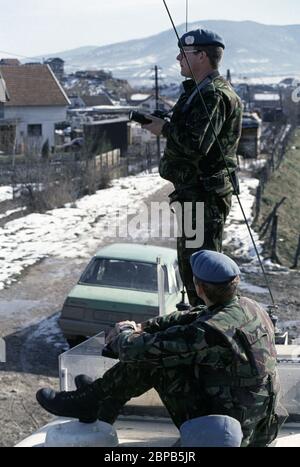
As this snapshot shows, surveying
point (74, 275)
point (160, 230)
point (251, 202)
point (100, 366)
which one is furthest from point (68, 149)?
point (100, 366)

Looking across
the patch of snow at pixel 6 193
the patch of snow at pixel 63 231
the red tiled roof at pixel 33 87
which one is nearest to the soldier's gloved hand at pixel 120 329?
the patch of snow at pixel 63 231

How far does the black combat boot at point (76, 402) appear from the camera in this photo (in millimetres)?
A: 3990

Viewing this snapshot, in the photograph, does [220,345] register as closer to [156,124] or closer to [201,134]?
[201,134]

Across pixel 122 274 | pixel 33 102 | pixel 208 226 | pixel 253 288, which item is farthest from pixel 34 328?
pixel 33 102

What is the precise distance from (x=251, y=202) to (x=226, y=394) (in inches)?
807

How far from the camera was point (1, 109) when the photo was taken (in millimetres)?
41094

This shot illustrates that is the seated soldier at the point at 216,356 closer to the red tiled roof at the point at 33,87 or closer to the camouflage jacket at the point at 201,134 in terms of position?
the camouflage jacket at the point at 201,134

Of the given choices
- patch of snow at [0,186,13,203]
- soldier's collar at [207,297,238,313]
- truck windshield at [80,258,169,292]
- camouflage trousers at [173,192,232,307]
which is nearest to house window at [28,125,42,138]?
patch of snow at [0,186,13,203]

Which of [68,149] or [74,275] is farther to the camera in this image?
[68,149]

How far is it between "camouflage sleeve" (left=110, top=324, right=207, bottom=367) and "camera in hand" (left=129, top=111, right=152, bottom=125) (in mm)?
1390

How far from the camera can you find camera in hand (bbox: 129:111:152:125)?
4.58 m

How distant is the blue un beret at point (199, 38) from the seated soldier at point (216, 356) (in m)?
1.41

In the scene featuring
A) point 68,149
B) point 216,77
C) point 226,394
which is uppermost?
point 216,77

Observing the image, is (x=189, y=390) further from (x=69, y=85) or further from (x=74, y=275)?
(x=69, y=85)
